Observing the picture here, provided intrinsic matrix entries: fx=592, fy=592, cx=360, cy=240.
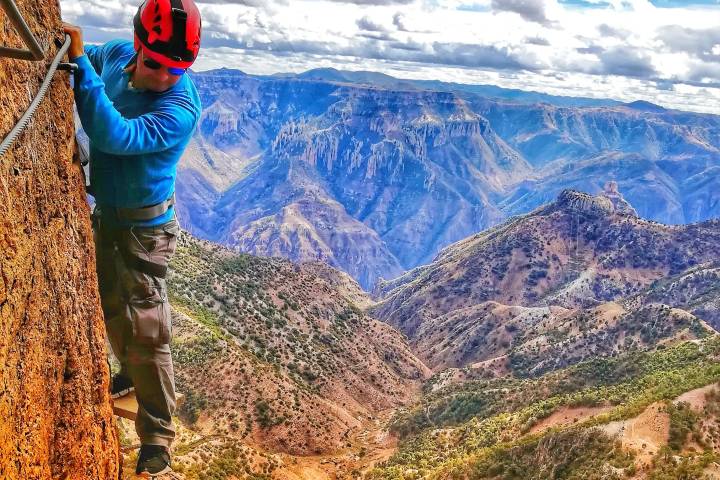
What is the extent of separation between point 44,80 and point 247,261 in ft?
347

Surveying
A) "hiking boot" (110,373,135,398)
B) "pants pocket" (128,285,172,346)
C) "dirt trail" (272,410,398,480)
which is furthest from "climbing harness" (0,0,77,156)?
"dirt trail" (272,410,398,480)

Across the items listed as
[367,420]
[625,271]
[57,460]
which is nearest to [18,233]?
[57,460]

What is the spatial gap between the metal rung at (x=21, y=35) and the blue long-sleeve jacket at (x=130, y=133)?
1.09 m

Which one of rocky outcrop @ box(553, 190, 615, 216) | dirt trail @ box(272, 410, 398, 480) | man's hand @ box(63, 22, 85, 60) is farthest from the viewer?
rocky outcrop @ box(553, 190, 615, 216)

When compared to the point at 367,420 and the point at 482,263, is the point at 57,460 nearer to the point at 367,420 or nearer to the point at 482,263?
the point at 367,420

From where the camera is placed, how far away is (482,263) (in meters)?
173

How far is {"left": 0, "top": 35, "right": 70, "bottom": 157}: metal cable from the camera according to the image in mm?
4418

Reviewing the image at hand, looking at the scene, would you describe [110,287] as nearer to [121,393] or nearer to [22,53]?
[121,393]

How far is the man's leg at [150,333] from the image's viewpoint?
6828mm

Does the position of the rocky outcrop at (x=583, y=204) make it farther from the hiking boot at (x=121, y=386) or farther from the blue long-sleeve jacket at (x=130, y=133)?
the blue long-sleeve jacket at (x=130, y=133)

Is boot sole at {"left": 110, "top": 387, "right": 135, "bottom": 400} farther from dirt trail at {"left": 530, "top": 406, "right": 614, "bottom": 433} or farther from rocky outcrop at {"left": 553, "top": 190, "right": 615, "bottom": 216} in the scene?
rocky outcrop at {"left": 553, "top": 190, "right": 615, "bottom": 216}

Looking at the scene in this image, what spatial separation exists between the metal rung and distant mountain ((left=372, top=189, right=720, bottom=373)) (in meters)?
109

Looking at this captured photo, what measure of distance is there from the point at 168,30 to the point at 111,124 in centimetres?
117

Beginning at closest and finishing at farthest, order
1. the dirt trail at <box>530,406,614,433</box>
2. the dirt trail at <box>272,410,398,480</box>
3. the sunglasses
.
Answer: the sunglasses, the dirt trail at <box>272,410,398,480</box>, the dirt trail at <box>530,406,614,433</box>
